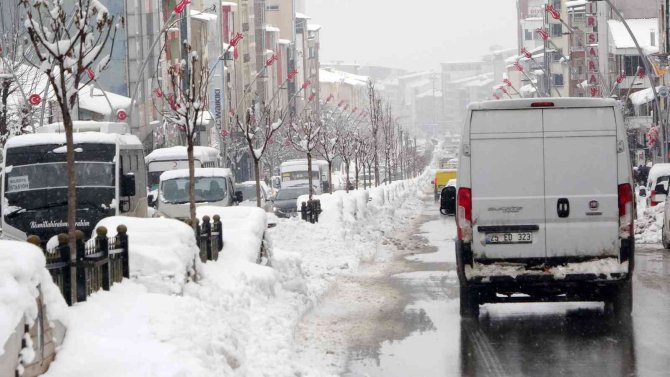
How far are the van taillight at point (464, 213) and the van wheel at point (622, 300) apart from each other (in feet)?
5.57

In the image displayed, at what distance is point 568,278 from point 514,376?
3.40m

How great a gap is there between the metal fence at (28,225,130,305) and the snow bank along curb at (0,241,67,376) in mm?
1607

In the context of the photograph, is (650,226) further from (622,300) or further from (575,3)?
(575,3)

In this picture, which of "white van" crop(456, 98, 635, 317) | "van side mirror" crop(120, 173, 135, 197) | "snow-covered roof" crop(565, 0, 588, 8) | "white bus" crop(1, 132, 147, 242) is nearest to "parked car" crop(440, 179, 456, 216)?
"white van" crop(456, 98, 635, 317)

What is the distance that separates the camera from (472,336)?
14.5 meters

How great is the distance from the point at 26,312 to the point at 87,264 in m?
3.24

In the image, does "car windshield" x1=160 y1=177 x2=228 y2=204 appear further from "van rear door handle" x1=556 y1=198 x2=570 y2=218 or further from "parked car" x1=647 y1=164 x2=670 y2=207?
"van rear door handle" x1=556 y1=198 x2=570 y2=218

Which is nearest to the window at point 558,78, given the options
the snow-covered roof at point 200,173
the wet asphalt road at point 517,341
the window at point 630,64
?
the window at point 630,64

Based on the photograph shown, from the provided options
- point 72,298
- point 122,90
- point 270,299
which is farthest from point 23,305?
point 122,90

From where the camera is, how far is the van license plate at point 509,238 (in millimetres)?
14984

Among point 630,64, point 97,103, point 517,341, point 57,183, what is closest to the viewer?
point 517,341

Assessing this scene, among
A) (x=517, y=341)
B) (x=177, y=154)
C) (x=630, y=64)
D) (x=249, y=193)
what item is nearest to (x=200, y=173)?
(x=177, y=154)

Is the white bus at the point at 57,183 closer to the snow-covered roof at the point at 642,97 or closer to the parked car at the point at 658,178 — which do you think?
the parked car at the point at 658,178

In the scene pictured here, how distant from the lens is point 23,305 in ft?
27.9
